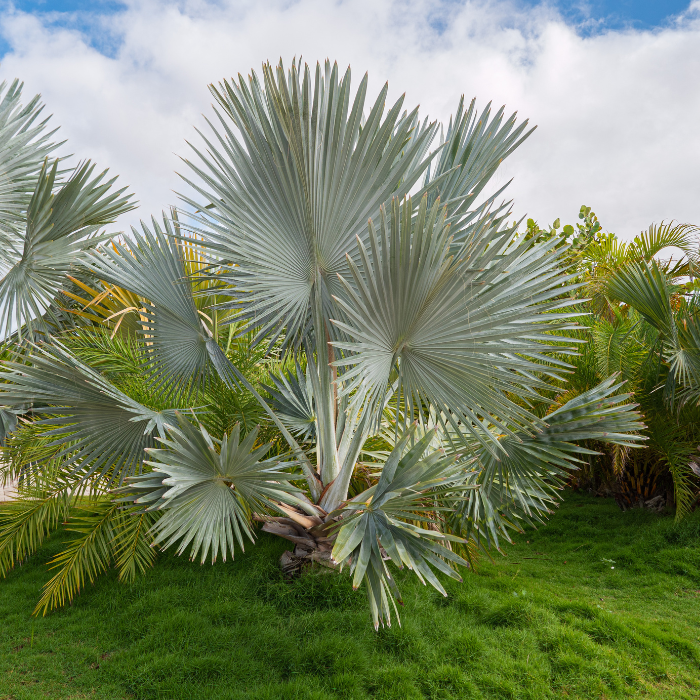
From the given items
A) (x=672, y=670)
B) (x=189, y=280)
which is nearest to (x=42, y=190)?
(x=189, y=280)

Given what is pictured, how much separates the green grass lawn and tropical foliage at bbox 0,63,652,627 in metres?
0.36

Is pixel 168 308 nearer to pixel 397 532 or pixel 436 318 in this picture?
pixel 436 318

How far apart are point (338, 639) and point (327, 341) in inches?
89.7

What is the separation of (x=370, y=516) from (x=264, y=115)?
2.59m

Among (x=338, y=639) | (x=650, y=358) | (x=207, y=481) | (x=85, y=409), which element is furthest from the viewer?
(x=650, y=358)

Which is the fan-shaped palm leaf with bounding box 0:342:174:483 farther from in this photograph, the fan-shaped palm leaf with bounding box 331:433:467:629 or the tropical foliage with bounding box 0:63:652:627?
the fan-shaped palm leaf with bounding box 331:433:467:629

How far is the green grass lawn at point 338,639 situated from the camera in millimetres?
3723

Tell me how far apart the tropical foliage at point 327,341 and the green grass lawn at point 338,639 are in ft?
1.20

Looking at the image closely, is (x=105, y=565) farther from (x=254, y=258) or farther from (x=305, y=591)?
(x=254, y=258)

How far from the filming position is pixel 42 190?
14.4 feet

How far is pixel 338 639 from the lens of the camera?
394 centimetres

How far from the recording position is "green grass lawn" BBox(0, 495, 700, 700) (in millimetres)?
3723

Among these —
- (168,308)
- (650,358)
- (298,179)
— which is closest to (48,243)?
(168,308)

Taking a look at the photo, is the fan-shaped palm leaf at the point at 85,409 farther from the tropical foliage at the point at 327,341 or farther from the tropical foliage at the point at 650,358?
the tropical foliage at the point at 650,358
